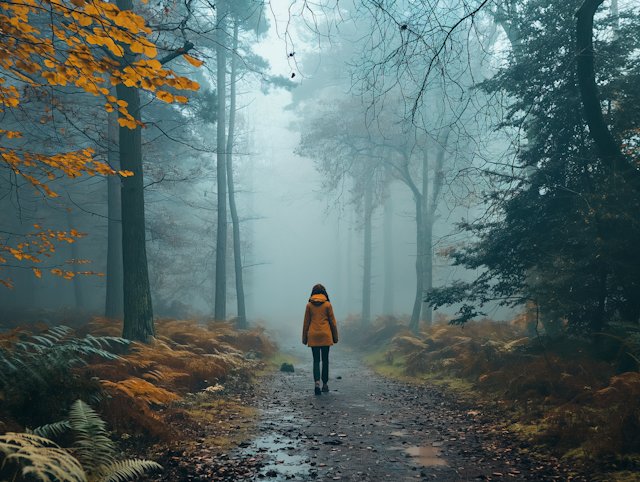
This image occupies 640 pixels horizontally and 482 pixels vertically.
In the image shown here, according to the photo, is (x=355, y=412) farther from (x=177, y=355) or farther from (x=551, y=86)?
(x=551, y=86)

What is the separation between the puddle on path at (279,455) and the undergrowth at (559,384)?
2.76m

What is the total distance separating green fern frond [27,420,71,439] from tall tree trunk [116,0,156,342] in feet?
15.7

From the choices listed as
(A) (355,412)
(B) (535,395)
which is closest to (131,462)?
(A) (355,412)

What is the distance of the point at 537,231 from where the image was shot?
7551 mm

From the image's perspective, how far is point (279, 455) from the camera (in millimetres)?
4348

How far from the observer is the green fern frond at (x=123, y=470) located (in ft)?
9.96

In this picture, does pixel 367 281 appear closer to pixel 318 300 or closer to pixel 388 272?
pixel 388 272

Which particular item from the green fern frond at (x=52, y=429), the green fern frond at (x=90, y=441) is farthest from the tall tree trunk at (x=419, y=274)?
the green fern frond at (x=52, y=429)

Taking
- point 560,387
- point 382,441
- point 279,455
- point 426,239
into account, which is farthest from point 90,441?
point 426,239

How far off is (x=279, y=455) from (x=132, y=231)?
5.62 metres

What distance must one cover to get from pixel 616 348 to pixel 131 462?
21.7 feet

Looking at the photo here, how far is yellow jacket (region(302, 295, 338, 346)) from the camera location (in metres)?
7.80

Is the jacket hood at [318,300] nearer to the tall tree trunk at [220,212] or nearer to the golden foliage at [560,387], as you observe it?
the golden foliage at [560,387]

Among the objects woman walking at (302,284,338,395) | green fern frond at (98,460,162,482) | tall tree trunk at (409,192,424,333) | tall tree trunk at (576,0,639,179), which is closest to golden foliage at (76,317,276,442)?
green fern frond at (98,460,162,482)
